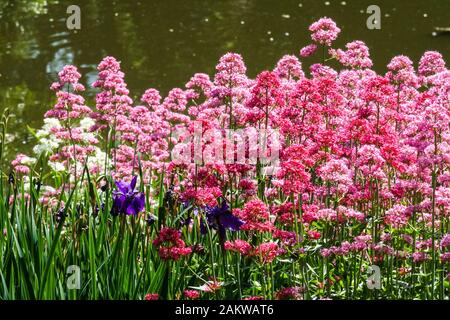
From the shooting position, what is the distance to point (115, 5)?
62.0ft

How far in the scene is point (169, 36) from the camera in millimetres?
16219

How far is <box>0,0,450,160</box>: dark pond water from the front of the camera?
45.5 feet

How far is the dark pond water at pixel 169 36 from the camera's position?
1387 cm

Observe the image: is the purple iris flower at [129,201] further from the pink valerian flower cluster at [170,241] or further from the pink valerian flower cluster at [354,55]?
the pink valerian flower cluster at [354,55]

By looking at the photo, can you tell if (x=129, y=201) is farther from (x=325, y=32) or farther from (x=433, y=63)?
(x=433, y=63)

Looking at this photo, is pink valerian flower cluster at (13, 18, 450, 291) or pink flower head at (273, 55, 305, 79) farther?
pink flower head at (273, 55, 305, 79)

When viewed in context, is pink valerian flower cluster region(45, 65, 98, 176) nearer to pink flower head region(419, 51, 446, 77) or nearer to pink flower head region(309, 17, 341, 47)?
→ pink flower head region(309, 17, 341, 47)

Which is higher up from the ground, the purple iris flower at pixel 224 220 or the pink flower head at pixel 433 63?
the pink flower head at pixel 433 63

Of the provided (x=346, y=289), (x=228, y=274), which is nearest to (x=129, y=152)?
(x=228, y=274)

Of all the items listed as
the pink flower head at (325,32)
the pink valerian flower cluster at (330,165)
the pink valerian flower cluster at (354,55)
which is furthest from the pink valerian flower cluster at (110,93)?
the pink valerian flower cluster at (354,55)

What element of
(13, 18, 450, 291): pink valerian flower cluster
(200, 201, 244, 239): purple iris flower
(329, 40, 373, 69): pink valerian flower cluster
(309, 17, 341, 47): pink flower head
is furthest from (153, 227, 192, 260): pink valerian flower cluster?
(329, 40, 373, 69): pink valerian flower cluster

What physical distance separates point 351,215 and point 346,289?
39cm

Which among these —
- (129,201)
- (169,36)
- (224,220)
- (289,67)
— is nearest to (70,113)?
(289,67)
